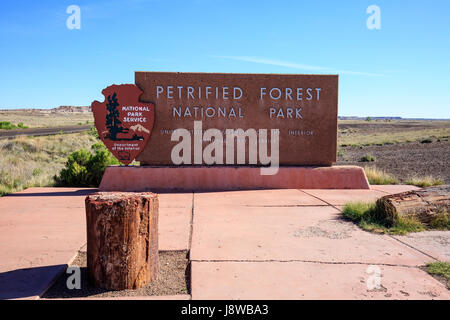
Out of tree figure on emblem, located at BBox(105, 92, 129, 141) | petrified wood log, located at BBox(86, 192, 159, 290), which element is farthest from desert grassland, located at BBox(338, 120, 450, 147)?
petrified wood log, located at BBox(86, 192, 159, 290)

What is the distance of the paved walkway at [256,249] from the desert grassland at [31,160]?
3042mm

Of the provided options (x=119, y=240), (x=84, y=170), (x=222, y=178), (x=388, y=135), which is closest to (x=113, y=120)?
(x=84, y=170)

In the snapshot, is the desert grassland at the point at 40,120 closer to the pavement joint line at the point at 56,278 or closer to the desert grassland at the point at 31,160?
the desert grassland at the point at 31,160

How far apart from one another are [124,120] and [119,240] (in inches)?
222

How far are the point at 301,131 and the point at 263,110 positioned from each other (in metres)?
1.05

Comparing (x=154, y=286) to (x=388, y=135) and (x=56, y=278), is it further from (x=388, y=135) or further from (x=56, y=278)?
(x=388, y=135)

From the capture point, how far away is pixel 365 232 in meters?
5.33

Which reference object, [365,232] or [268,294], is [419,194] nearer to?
[365,232]

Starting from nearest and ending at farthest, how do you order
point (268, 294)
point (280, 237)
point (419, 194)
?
point (268, 294) < point (280, 237) < point (419, 194)

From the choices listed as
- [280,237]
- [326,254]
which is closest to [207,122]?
[280,237]

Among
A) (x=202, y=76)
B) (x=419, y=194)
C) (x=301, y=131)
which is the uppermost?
(x=202, y=76)

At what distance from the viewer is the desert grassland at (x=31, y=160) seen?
33.1 feet
